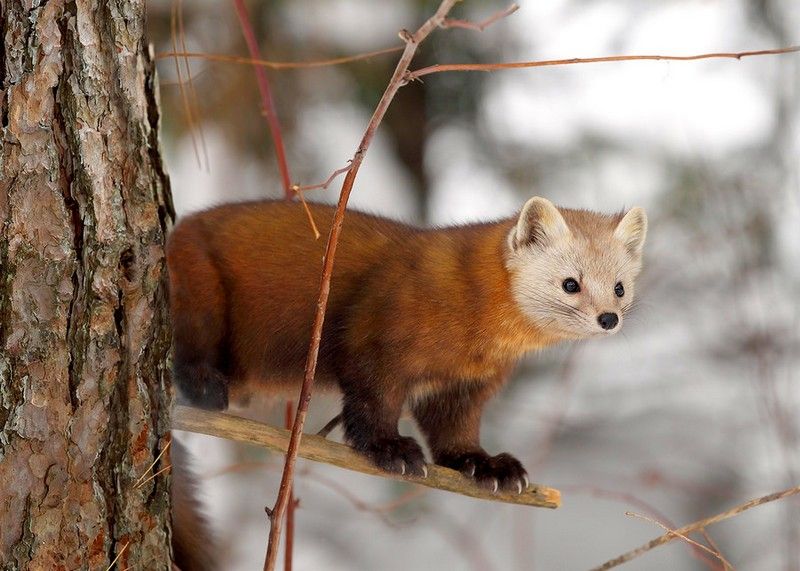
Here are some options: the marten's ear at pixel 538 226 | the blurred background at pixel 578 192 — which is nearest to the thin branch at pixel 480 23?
the marten's ear at pixel 538 226

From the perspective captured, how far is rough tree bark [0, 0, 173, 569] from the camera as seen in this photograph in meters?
2.03

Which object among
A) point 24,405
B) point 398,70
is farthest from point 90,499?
point 398,70

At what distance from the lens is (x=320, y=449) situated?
251 centimetres

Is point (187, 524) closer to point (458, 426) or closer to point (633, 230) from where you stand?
point (458, 426)

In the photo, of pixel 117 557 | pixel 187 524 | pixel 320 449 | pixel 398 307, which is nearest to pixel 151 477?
pixel 117 557

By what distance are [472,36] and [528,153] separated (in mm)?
774

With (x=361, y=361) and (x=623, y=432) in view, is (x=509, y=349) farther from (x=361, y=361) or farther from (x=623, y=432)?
(x=623, y=432)

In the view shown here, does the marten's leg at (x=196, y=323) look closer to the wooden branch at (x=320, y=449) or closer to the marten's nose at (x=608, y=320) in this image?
the wooden branch at (x=320, y=449)

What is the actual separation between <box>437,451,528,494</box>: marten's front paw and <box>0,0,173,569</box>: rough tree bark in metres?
1.12

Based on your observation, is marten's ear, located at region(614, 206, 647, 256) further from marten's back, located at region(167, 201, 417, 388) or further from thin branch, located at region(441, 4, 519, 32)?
thin branch, located at region(441, 4, 519, 32)

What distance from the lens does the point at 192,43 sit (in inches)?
247

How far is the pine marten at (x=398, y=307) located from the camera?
2.92m

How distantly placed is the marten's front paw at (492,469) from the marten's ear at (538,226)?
0.67m

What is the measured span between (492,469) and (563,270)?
0.65 metres
